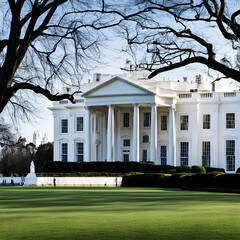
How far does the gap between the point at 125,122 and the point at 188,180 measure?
3567cm

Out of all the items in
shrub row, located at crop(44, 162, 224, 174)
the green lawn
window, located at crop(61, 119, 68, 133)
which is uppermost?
window, located at crop(61, 119, 68, 133)

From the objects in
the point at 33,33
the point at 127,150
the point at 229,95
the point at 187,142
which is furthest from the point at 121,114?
the point at 33,33

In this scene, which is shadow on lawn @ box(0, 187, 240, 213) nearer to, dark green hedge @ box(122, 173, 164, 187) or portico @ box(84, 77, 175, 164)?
dark green hedge @ box(122, 173, 164, 187)

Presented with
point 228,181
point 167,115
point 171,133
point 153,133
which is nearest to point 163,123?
point 167,115

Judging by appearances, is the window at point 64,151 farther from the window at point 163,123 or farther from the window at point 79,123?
the window at point 163,123

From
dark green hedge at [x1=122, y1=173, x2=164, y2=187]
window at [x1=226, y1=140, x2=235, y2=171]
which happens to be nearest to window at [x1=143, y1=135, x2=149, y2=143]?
window at [x1=226, y1=140, x2=235, y2=171]

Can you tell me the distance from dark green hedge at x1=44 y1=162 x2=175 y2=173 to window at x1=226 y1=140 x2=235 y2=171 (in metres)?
9.52

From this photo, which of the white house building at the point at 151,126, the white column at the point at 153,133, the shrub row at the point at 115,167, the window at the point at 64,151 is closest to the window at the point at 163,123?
the white house building at the point at 151,126

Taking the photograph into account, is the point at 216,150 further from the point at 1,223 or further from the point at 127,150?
the point at 1,223

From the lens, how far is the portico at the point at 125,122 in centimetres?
6706

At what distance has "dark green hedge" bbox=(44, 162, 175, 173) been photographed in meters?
62.2

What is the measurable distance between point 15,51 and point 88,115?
56.6 metres

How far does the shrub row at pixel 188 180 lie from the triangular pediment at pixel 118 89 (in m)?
19.4

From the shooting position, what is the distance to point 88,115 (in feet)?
231
